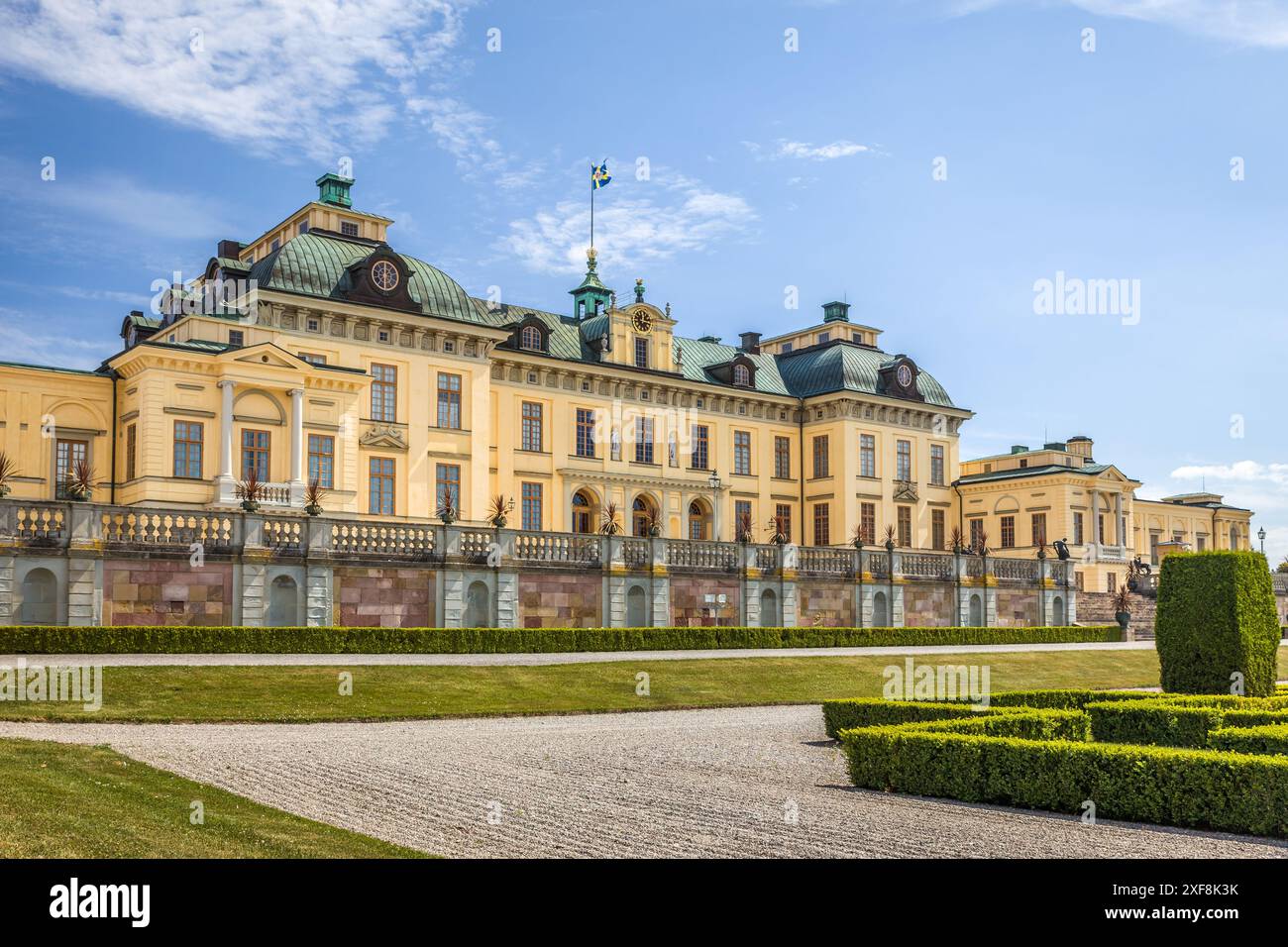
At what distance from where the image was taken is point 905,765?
→ 16.2 m

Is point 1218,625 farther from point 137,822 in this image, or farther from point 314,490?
point 314,490

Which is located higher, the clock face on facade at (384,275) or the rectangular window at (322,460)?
the clock face on facade at (384,275)

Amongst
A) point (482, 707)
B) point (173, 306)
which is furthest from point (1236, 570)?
point (173, 306)

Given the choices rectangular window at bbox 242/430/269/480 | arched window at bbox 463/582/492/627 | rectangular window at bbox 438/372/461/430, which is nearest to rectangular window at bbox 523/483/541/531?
rectangular window at bbox 438/372/461/430

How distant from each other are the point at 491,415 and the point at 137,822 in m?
44.7

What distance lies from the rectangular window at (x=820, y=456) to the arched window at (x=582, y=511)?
15.2m

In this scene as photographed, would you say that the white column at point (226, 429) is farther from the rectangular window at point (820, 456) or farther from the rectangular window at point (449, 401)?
the rectangular window at point (820, 456)

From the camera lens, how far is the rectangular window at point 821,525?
221ft

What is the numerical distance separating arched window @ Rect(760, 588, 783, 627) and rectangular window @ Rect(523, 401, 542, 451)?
15.8m

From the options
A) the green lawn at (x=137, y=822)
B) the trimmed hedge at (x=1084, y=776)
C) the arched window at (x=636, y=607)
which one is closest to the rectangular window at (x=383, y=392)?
the arched window at (x=636, y=607)

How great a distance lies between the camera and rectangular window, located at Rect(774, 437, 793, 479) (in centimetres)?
6819

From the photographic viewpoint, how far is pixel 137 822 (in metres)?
11.5

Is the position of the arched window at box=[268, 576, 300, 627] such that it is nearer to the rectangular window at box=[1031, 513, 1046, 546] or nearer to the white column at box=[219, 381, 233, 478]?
the white column at box=[219, 381, 233, 478]
